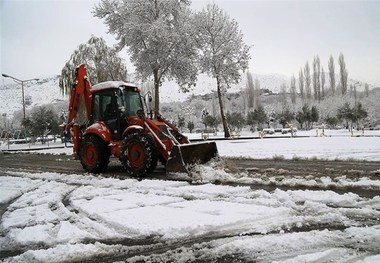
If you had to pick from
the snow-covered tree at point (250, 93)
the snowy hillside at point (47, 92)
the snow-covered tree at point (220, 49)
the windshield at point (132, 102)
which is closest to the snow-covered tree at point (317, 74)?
the snow-covered tree at point (250, 93)

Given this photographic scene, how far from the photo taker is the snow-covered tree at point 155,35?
77.3ft

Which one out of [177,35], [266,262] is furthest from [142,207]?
[177,35]

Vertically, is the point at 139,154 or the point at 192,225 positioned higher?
the point at 139,154

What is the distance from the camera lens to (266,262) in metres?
2.85

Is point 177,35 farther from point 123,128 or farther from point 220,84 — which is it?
point 123,128

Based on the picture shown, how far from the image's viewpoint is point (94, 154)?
9062 mm

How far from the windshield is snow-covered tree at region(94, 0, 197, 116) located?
1413 centimetres

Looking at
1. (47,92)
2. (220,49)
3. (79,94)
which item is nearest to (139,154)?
(79,94)

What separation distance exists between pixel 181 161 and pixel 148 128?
4.08 feet

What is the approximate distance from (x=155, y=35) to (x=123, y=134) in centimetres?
1650

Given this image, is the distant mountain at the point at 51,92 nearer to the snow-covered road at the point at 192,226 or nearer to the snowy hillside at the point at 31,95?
the snowy hillside at the point at 31,95

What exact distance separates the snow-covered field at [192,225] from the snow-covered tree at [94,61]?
2387 centimetres

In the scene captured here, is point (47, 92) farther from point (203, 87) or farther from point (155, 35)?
point (155, 35)

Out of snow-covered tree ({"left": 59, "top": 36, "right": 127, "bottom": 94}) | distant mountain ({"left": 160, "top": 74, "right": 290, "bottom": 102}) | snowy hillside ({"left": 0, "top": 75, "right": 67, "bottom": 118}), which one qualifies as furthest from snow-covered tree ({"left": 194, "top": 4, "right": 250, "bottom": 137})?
snowy hillside ({"left": 0, "top": 75, "right": 67, "bottom": 118})
